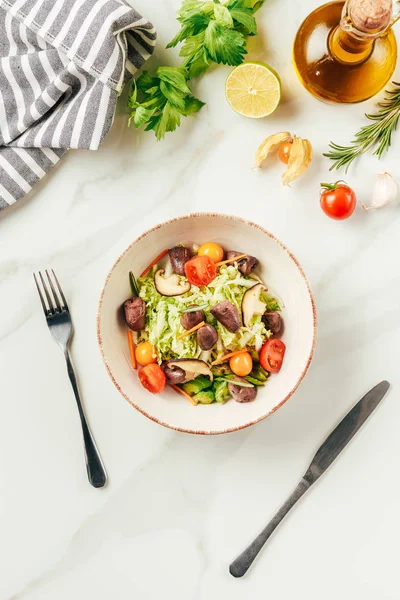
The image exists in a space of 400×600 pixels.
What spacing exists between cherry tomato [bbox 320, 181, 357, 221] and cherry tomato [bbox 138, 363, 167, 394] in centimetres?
80

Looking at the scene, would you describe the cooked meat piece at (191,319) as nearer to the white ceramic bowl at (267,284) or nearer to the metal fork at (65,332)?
the white ceramic bowl at (267,284)

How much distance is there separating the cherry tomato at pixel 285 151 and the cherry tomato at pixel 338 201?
16cm

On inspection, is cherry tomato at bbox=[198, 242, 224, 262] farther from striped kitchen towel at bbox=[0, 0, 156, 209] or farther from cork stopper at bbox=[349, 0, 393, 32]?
cork stopper at bbox=[349, 0, 393, 32]

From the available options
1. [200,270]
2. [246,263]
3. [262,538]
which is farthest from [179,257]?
[262,538]

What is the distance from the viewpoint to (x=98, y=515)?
82.9 inches

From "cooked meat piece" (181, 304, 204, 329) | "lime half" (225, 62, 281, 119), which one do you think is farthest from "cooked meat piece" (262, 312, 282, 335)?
"lime half" (225, 62, 281, 119)

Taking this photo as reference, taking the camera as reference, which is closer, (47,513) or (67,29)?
(67,29)

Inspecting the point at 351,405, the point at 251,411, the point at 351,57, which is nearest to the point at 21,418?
the point at 251,411

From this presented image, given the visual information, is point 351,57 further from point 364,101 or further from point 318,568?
point 318,568

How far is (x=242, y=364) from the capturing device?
1.84 metres

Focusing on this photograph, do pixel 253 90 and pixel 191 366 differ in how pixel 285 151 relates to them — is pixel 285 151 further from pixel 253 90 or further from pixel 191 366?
pixel 191 366

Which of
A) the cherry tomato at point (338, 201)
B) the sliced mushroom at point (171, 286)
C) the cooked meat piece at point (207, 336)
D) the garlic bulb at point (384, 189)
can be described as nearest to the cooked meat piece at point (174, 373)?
the cooked meat piece at point (207, 336)

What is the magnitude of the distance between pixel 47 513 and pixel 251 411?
0.91 m

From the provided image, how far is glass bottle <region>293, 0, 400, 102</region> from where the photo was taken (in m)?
1.76
